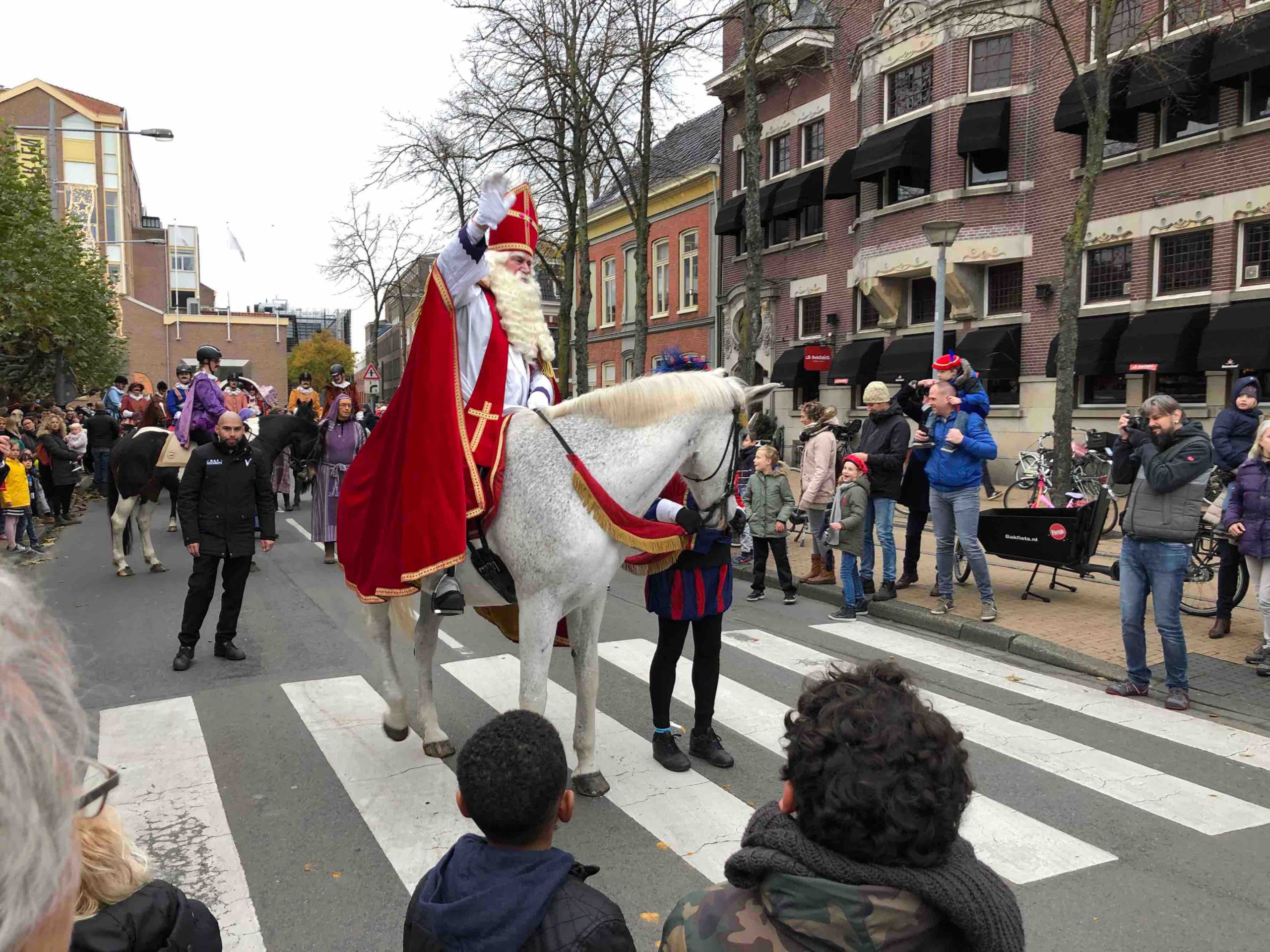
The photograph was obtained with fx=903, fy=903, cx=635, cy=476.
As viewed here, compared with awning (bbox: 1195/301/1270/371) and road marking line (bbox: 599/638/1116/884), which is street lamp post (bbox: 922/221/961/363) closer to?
awning (bbox: 1195/301/1270/371)

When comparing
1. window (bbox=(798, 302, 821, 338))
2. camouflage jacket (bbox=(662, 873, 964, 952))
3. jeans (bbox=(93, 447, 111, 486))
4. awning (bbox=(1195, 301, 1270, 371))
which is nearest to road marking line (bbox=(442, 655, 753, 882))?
camouflage jacket (bbox=(662, 873, 964, 952))

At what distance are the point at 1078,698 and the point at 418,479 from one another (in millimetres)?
4862

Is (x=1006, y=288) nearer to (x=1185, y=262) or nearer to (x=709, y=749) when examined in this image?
(x=1185, y=262)

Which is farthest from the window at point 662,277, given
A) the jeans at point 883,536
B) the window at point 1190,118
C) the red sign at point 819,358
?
the jeans at point 883,536

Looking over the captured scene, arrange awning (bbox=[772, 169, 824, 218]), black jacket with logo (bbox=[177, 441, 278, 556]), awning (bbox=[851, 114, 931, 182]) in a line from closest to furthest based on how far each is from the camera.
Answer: black jacket with logo (bbox=[177, 441, 278, 556])
awning (bbox=[851, 114, 931, 182])
awning (bbox=[772, 169, 824, 218])

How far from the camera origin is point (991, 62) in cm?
2078

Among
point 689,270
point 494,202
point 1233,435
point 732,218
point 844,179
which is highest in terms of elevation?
point 844,179

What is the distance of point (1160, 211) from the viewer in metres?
17.6

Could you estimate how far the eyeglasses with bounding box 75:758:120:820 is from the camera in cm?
104

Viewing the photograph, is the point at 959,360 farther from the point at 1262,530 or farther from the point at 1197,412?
the point at 1197,412

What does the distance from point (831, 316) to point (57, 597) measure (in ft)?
67.5

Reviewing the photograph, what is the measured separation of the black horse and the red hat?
262 inches

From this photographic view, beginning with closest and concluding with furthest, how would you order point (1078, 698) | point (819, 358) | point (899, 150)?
point (1078, 698)
point (899, 150)
point (819, 358)

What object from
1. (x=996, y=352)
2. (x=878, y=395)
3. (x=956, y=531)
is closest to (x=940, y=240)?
(x=878, y=395)
